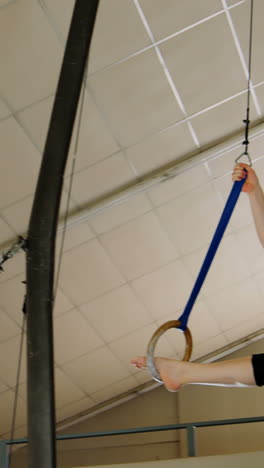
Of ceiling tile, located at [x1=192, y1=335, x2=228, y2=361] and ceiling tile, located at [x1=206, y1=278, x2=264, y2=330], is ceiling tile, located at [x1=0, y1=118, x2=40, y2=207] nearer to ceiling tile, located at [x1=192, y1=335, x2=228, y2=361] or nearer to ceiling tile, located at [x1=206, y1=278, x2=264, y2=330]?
ceiling tile, located at [x1=206, y1=278, x2=264, y2=330]

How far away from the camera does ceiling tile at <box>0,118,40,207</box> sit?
4824mm

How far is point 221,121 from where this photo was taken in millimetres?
5336

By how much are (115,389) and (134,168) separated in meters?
3.57

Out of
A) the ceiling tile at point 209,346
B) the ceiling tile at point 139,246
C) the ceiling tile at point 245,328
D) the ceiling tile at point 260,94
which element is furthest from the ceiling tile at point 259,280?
the ceiling tile at point 260,94

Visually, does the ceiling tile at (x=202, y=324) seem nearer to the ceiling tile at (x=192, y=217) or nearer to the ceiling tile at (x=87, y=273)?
the ceiling tile at (x=192, y=217)

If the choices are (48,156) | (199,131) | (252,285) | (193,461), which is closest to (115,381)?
(252,285)

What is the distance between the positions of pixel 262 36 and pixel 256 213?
7.10 feet

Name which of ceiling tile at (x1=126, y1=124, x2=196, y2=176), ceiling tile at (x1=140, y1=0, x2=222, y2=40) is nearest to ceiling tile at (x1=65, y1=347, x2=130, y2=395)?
ceiling tile at (x1=126, y1=124, x2=196, y2=176)

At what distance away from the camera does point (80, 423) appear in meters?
8.21

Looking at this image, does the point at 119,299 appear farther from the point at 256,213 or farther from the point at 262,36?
the point at 256,213

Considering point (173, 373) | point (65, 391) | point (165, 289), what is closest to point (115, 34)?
Answer: point (173, 373)

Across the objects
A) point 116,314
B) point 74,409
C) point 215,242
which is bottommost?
point 74,409

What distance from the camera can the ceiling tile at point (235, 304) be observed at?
276 inches

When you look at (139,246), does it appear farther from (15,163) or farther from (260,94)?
(260,94)
